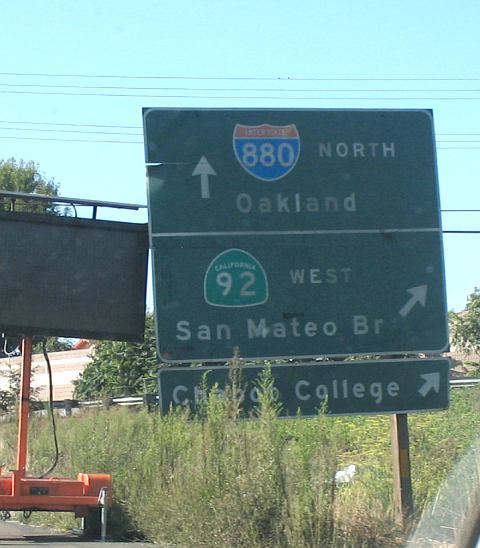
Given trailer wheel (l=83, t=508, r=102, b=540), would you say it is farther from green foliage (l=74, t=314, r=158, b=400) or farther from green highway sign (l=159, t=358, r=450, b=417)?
green foliage (l=74, t=314, r=158, b=400)

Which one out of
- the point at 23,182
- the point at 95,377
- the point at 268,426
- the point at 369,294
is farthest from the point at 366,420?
the point at 23,182

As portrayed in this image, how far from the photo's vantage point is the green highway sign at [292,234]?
989 centimetres

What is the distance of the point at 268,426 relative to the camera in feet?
28.8

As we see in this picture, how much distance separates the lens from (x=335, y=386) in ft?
32.8

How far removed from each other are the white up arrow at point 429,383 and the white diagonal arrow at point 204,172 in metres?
2.78

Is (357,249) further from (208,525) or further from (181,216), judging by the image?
(208,525)

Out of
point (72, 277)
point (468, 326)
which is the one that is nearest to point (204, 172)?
point (72, 277)

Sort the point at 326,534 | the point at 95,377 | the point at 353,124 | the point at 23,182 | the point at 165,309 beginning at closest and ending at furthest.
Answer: the point at 326,534, the point at 165,309, the point at 353,124, the point at 95,377, the point at 23,182

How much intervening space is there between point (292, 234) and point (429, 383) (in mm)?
1990

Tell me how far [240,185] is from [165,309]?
1.42 m

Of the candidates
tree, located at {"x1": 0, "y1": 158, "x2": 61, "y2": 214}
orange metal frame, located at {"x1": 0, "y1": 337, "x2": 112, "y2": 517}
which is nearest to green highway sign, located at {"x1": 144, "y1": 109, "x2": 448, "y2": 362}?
orange metal frame, located at {"x1": 0, "y1": 337, "x2": 112, "y2": 517}

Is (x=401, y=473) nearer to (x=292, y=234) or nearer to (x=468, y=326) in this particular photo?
(x=292, y=234)

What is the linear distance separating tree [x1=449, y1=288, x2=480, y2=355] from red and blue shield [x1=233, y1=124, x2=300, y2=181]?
3198 centimetres

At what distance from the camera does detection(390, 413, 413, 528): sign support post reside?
9.44 meters
